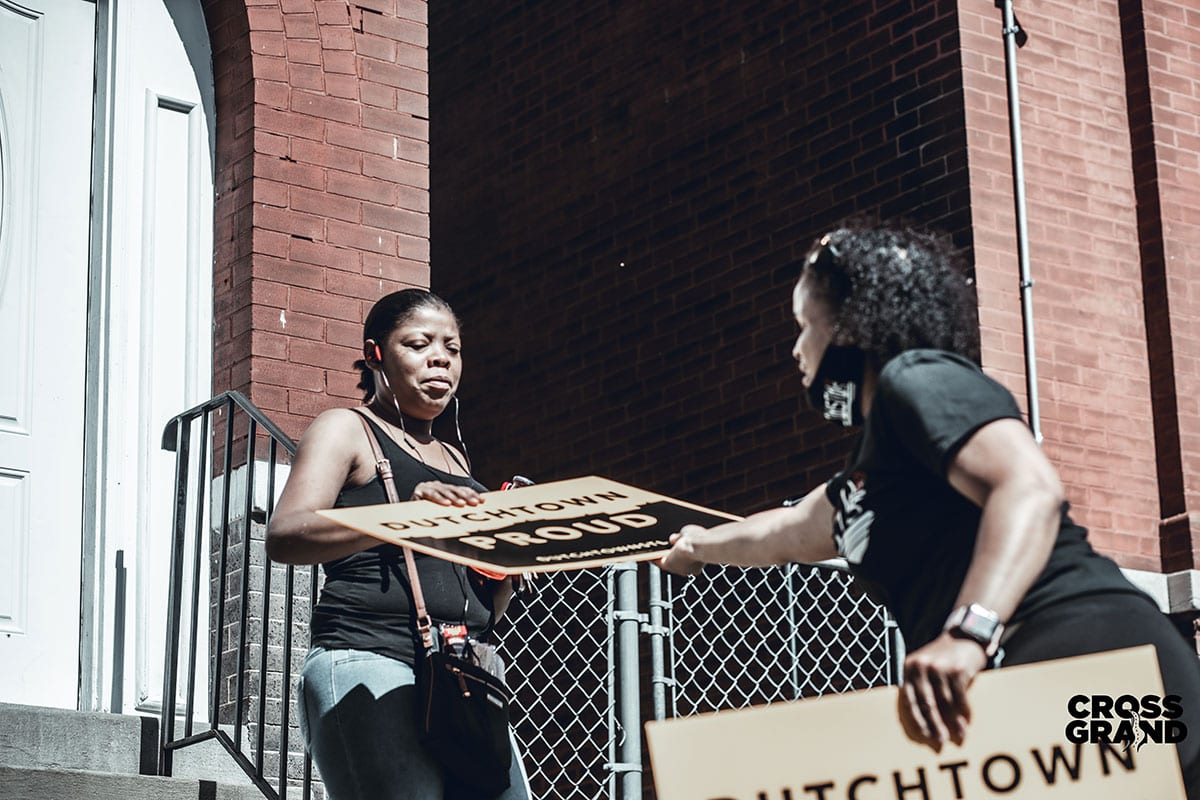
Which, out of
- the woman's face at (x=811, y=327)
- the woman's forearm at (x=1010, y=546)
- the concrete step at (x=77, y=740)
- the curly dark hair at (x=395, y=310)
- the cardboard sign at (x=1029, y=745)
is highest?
the curly dark hair at (x=395, y=310)

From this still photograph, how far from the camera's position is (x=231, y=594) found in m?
7.09

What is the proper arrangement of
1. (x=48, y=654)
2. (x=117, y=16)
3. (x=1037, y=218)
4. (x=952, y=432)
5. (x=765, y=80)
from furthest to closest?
(x=765, y=80), (x=1037, y=218), (x=117, y=16), (x=48, y=654), (x=952, y=432)

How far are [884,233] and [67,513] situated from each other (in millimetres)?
4345

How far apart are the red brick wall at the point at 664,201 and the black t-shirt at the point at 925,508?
638cm

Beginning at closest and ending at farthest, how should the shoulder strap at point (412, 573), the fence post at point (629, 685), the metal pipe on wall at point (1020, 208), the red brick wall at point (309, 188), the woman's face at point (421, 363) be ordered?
the shoulder strap at point (412, 573)
the woman's face at point (421, 363)
the fence post at point (629, 685)
the red brick wall at point (309, 188)
the metal pipe on wall at point (1020, 208)

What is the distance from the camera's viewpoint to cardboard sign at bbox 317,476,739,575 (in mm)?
4000

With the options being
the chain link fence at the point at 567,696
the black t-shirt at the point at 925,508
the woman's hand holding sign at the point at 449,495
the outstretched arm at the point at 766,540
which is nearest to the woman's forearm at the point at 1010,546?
the black t-shirt at the point at 925,508

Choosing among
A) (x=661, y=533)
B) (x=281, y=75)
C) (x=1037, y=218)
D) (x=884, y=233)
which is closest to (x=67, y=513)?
(x=281, y=75)

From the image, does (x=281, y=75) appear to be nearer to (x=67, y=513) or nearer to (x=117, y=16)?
(x=117, y=16)

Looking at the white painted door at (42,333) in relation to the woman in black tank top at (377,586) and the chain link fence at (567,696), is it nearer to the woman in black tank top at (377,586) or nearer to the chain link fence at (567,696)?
the woman in black tank top at (377,586)

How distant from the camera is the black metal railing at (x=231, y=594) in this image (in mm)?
6359

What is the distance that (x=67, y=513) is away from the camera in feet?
22.8

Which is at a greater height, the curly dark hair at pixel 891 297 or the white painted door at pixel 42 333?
the white painted door at pixel 42 333

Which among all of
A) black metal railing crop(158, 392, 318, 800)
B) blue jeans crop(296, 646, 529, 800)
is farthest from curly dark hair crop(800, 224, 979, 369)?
black metal railing crop(158, 392, 318, 800)
